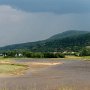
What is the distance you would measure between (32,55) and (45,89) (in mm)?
156876

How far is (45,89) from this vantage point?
33500 millimetres

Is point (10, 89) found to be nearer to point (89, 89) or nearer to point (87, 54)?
point (89, 89)

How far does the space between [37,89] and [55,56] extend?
5773 inches

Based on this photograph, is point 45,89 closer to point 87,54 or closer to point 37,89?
point 37,89

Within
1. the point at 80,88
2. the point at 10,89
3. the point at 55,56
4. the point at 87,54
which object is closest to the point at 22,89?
the point at 10,89

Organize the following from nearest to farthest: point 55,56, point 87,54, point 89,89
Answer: point 89,89
point 55,56
point 87,54

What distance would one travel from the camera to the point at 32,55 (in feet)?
624

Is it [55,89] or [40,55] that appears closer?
[55,89]

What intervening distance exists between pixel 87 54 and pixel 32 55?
92.7 ft

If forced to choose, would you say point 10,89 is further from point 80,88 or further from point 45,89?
point 80,88

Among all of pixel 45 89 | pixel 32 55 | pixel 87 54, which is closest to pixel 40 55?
pixel 32 55

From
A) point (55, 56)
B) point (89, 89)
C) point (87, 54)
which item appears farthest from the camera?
point (87, 54)

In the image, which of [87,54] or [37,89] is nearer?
[37,89]

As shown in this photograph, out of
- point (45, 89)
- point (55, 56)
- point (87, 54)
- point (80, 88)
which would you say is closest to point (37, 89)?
point (45, 89)
